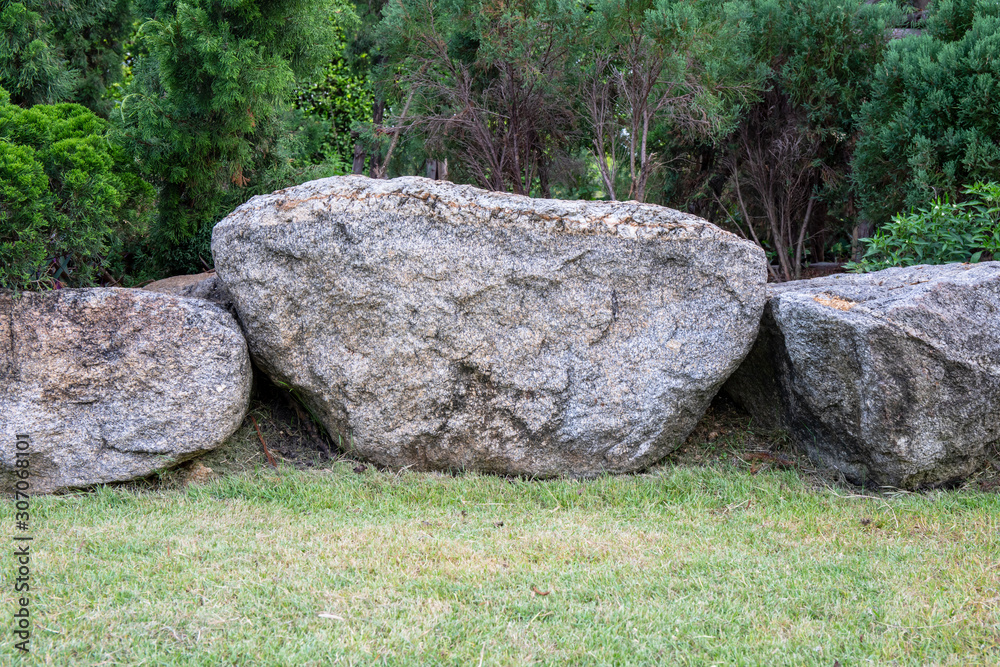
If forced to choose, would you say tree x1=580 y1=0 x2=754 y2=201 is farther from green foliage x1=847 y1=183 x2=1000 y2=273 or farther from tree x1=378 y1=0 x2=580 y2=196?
green foliage x1=847 y1=183 x2=1000 y2=273

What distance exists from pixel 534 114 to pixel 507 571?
437 centimetres

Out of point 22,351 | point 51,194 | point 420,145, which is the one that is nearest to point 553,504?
point 22,351

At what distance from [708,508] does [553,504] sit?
838 mm

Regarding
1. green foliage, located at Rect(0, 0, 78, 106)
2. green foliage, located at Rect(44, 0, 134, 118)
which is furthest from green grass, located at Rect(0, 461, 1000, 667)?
green foliage, located at Rect(44, 0, 134, 118)

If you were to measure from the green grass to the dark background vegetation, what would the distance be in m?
1.88

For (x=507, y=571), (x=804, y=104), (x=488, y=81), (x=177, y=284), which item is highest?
(x=488, y=81)

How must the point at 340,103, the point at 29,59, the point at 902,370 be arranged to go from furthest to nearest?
1. the point at 340,103
2. the point at 29,59
3. the point at 902,370

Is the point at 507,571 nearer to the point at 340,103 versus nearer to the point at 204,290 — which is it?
the point at 204,290

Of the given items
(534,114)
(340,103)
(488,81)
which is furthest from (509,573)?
(340,103)

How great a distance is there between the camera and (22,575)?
310 cm

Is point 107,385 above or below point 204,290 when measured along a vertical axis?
below

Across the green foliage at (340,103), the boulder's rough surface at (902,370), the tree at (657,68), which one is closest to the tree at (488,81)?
the tree at (657,68)

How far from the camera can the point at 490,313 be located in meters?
4.46

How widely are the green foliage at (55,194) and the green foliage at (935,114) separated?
534cm
